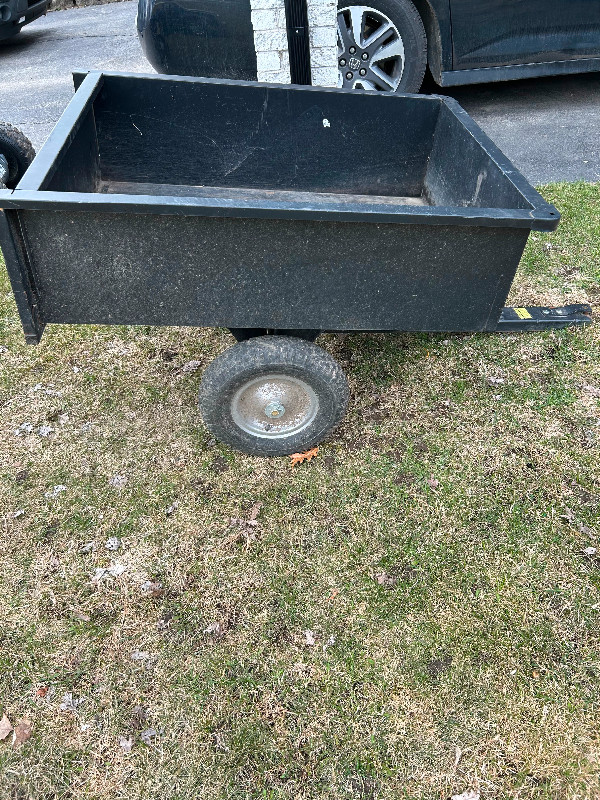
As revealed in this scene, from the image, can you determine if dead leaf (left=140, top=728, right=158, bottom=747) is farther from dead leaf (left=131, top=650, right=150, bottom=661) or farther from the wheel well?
the wheel well

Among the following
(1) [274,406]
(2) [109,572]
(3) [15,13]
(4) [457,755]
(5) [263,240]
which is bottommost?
(3) [15,13]

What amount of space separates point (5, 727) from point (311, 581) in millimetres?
1154

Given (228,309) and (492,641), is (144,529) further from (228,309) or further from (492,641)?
(492,641)

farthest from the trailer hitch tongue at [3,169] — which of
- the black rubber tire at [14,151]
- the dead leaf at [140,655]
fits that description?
the dead leaf at [140,655]

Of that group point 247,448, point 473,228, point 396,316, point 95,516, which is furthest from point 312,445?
point 473,228

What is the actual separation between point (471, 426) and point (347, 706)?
58.8 inches

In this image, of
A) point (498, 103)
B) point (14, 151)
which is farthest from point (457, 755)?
point (498, 103)

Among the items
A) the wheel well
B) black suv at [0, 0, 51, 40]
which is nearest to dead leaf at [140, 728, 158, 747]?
the wheel well

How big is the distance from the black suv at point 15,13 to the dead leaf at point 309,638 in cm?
863

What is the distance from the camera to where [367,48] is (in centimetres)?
474

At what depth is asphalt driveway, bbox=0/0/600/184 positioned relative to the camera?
16.8 ft

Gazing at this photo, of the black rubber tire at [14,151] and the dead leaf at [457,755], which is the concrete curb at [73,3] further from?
the dead leaf at [457,755]

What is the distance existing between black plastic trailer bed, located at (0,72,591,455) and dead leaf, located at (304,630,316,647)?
2.76 ft

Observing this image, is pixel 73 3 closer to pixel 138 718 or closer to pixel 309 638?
pixel 309 638
